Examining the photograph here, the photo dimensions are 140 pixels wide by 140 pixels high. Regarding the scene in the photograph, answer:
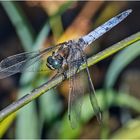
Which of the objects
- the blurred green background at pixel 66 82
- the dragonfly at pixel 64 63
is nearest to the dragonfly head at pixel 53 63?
the dragonfly at pixel 64 63

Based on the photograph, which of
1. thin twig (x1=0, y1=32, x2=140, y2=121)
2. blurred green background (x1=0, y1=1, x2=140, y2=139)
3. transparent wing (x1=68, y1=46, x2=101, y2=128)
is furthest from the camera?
blurred green background (x1=0, y1=1, x2=140, y2=139)

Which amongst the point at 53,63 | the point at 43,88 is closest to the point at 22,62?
the point at 53,63

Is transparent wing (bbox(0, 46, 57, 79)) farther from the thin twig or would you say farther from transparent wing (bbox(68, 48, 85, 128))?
the thin twig

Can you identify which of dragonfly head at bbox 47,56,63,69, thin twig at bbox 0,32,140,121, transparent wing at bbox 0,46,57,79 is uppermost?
transparent wing at bbox 0,46,57,79

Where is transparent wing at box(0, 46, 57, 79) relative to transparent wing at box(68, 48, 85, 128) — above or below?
above

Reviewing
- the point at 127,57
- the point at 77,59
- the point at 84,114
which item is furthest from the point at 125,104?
the point at 77,59

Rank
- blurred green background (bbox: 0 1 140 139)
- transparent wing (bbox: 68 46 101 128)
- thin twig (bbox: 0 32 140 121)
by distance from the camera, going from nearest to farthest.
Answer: thin twig (bbox: 0 32 140 121)
transparent wing (bbox: 68 46 101 128)
blurred green background (bbox: 0 1 140 139)

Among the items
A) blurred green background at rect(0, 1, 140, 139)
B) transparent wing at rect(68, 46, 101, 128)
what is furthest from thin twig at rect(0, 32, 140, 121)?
blurred green background at rect(0, 1, 140, 139)
